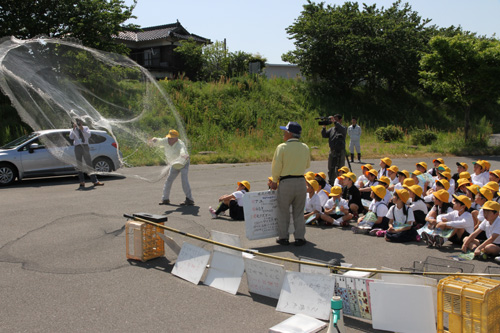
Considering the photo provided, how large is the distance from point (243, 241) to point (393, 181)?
445 cm

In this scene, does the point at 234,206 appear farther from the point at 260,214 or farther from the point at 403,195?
the point at 403,195

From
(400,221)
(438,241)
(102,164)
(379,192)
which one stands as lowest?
(438,241)

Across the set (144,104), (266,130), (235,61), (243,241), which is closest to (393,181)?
(243,241)

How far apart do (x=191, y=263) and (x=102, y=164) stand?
28.7 feet

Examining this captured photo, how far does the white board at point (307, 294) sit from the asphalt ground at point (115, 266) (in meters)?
0.16

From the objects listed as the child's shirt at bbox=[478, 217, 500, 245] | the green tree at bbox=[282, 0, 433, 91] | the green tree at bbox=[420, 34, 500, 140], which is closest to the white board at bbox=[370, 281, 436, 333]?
the child's shirt at bbox=[478, 217, 500, 245]

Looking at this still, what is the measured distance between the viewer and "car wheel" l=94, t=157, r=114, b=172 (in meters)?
13.9

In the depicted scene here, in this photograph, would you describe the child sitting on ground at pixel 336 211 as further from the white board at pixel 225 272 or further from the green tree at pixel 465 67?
the green tree at pixel 465 67

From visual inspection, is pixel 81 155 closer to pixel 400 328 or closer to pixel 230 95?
pixel 400 328

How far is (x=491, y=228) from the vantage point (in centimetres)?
684

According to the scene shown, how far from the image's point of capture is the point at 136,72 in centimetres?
844

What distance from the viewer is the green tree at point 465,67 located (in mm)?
20828

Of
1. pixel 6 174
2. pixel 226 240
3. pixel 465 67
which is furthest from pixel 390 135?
pixel 226 240

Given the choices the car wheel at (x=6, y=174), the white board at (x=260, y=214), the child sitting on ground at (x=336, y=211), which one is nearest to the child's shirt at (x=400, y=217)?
the child sitting on ground at (x=336, y=211)
